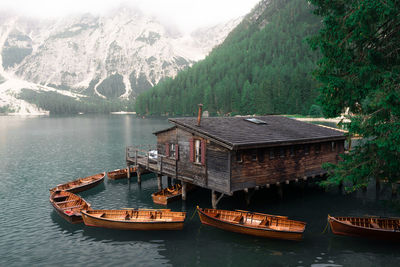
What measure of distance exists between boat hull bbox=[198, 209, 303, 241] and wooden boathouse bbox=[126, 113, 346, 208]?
2.74 meters

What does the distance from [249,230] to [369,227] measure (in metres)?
8.71

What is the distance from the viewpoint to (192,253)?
21984mm

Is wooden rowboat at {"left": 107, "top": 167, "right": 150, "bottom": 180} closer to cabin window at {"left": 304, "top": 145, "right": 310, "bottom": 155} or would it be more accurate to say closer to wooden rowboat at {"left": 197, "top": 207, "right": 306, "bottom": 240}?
wooden rowboat at {"left": 197, "top": 207, "right": 306, "bottom": 240}

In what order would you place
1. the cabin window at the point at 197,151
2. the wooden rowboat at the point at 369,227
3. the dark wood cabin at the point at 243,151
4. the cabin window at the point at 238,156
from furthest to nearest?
the cabin window at the point at 197,151, the dark wood cabin at the point at 243,151, the cabin window at the point at 238,156, the wooden rowboat at the point at 369,227

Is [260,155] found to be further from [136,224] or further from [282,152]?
[136,224]

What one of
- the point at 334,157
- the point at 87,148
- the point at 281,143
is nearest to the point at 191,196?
the point at 281,143

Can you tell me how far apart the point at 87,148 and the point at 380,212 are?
65.6 meters

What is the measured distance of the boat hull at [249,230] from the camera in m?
22.7

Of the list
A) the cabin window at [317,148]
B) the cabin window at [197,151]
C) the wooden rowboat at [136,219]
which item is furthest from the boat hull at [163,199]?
the cabin window at [317,148]

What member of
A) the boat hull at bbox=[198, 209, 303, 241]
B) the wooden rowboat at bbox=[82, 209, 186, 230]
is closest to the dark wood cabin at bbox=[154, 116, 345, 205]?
the boat hull at bbox=[198, 209, 303, 241]

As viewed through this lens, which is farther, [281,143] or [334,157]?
[334,157]

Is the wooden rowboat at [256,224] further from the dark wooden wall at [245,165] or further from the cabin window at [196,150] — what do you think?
the cabin window at [196,150]

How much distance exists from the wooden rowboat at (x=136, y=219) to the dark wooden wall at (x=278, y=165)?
5681 millimetres

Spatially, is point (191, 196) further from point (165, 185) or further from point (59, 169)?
point (59, 169)
